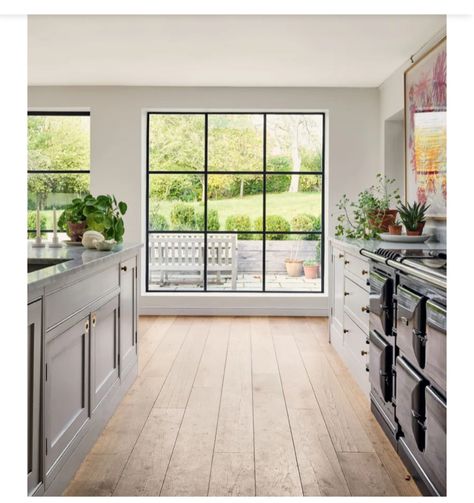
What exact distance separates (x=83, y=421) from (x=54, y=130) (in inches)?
180

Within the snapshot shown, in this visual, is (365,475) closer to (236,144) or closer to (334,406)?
(334,406)

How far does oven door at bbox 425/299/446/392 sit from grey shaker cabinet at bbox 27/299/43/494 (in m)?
1.32

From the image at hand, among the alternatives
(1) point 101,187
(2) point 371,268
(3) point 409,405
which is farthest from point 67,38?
(3) point 409,405

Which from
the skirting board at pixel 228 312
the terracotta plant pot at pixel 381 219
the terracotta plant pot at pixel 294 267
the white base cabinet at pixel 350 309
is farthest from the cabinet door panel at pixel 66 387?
the terracotta plant pot at pixel 294 267

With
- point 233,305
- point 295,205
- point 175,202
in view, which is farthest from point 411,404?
point 175,202

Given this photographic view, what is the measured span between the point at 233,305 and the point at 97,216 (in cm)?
304

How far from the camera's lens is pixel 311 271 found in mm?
6312

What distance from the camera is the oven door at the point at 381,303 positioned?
2672 millimetres

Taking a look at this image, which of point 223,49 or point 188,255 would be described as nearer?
point 223,49

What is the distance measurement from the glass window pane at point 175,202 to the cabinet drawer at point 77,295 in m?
3.25

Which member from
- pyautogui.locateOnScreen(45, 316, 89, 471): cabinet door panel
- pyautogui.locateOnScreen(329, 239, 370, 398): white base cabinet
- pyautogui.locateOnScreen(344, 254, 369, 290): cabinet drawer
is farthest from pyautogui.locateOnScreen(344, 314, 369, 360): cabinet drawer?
pyautogui.locateOnScreen(45, 316, 89, 471): cabinet door panel
